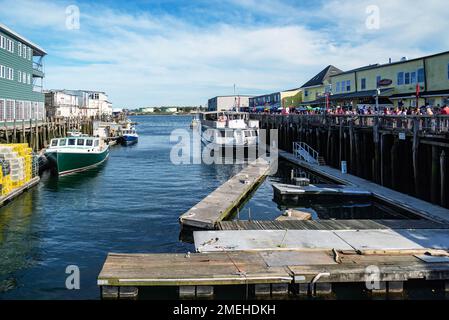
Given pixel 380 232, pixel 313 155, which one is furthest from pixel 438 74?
pixel 380 232

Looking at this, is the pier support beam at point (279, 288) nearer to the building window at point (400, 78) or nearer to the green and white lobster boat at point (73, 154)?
the green and white lobster boat at point (73, 154)

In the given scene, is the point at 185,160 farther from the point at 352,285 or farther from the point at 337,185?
the point at 352,285

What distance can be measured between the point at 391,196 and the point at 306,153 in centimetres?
1845

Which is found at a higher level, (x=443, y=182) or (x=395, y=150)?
(x=395, y=150)

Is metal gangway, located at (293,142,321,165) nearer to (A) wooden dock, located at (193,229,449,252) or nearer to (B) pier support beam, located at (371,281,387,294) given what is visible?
(A) wooden dock, located at (193,229,449,252)

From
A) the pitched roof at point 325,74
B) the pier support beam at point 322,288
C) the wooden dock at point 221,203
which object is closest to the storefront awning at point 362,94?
the pitched roof at point 325,74

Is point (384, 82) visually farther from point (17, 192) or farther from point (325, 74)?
point (17, 192)

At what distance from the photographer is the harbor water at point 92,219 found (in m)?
14.9

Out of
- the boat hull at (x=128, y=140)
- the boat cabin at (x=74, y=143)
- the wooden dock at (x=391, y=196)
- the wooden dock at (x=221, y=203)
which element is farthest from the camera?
the boat hull at (x=128, y=140)

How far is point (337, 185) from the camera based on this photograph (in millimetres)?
28141

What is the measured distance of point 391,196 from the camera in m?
23.7

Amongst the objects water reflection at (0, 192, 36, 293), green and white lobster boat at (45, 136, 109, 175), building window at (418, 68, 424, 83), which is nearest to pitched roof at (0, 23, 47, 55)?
green and white lobster boat at (45, 136, 109, 175)

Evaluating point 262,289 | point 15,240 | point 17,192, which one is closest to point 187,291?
point 262,289

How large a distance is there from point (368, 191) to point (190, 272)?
16.0 m
